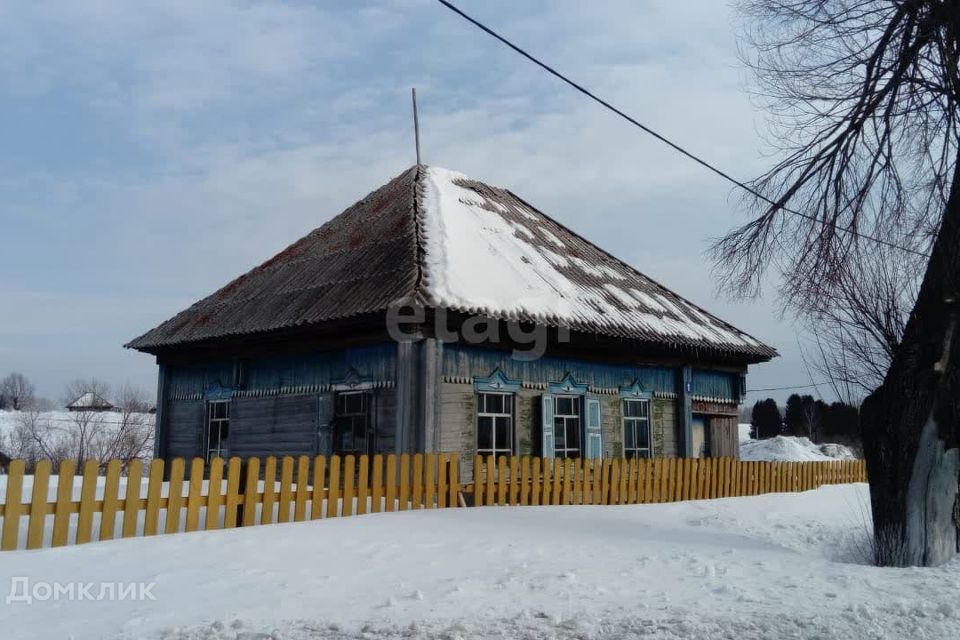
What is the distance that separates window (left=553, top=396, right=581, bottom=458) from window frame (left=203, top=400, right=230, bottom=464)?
19.6 feet

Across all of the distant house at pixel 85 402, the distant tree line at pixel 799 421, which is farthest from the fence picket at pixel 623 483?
the distant house at pixel 85 402

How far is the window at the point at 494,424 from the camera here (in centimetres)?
1247

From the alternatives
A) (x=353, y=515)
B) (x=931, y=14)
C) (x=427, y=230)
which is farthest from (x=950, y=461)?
(x=427, y=230)

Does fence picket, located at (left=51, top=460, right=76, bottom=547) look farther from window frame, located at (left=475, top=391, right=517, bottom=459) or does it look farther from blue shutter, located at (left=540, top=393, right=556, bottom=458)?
blue shutter, located at (left=540, top=393, right=556, bottom=458)

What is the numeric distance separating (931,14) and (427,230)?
25.9ft

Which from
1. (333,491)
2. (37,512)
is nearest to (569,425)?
(333,491)

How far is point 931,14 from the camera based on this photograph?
8.14m

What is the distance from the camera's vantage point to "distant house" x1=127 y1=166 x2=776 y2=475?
11.8 meters

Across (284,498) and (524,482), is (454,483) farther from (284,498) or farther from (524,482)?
(284,498)

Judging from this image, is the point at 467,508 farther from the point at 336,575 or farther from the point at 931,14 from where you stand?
the point at 931,14

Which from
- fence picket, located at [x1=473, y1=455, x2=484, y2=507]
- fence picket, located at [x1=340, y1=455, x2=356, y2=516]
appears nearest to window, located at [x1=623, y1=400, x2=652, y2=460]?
fence picket, located at [x1=473, y1=455, x2=484, y2=507]

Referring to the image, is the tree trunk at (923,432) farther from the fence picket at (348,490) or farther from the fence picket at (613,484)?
the fence picket at (348,490)

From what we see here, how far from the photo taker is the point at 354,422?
12523mm

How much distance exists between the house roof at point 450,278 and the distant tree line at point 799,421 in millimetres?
35734
